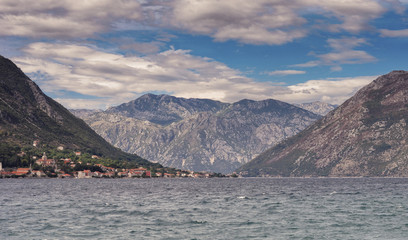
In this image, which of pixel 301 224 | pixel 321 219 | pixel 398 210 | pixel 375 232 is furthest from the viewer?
pixel 398 210

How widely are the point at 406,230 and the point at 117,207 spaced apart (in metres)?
60.2


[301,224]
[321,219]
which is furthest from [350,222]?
[301,224]

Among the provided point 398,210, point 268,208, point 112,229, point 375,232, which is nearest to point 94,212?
point 112,229

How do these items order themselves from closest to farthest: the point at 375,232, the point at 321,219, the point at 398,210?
the point at 375,232
the point at 321,219
the point at 398,210

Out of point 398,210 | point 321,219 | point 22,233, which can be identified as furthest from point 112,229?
point 398,210

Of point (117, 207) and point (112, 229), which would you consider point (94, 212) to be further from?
point (112, 229)

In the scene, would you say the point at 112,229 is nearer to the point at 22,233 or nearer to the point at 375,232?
the point at 22,233

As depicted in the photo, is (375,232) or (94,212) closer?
(375,232)

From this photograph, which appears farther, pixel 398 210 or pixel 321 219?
pixel 398 210

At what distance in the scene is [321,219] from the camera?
252ft

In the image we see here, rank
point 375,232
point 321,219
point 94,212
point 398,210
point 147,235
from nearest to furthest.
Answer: point 147,235 < point 375,232 < point 321,219 < point 94,212 < point 398,210

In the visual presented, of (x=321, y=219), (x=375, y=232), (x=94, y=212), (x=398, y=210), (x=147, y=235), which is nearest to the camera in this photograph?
(x=147, y=235)

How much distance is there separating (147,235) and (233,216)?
966 inches

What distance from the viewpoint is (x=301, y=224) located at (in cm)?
7050
